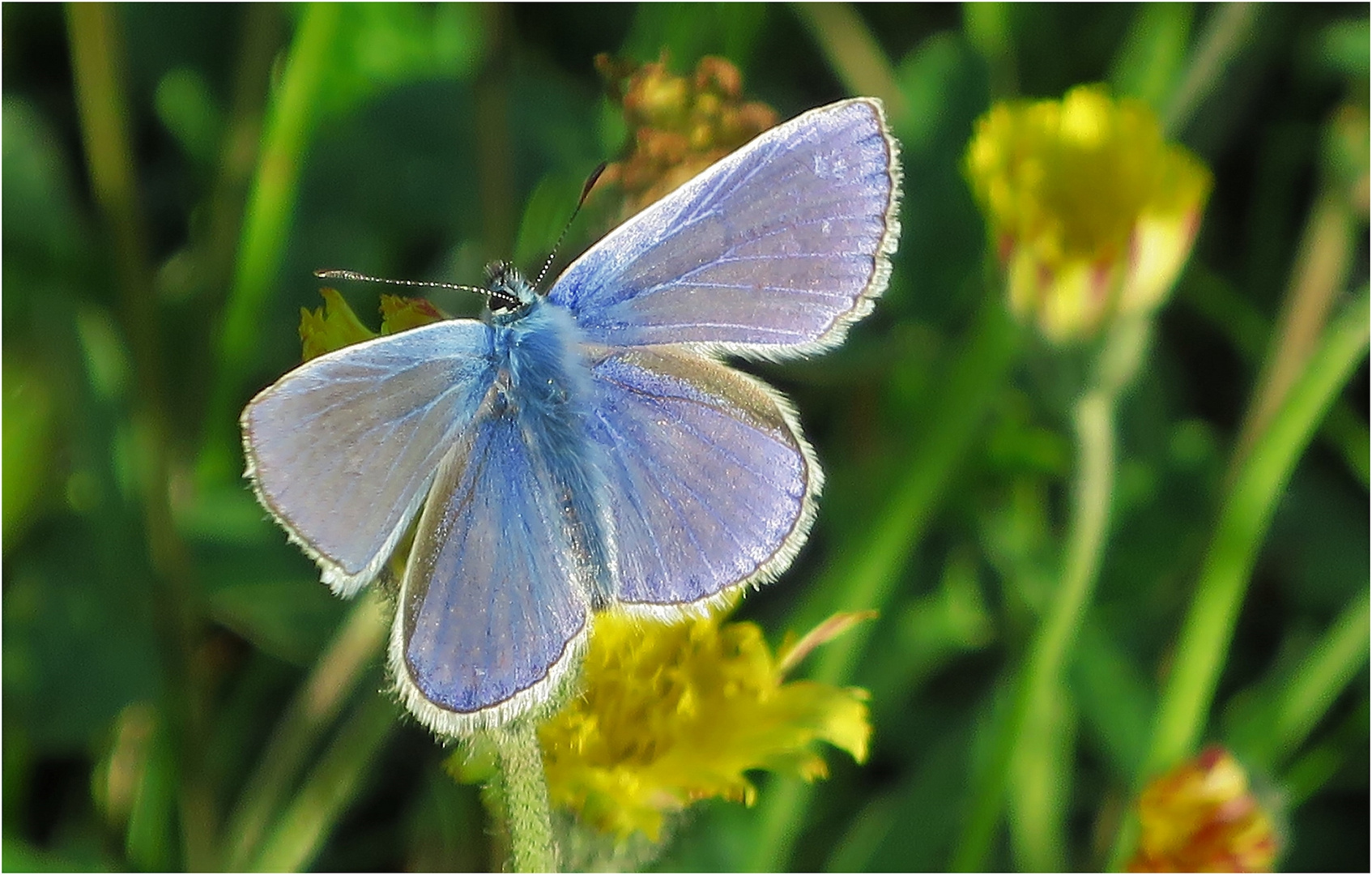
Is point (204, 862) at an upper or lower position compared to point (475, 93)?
lower

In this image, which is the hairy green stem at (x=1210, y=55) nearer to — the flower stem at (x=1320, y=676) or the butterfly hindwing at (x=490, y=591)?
the flower stem at (x=1320, y=676)

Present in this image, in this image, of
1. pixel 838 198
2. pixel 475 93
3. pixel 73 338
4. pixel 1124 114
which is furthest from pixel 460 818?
pixel 1124 114

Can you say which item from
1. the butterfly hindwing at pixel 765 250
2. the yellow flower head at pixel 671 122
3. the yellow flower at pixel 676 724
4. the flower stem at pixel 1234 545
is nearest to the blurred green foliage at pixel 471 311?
the flower stem at pixel 1234 545

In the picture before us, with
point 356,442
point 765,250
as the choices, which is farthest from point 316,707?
point 765,250

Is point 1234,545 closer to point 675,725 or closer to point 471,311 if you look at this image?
point 675,725

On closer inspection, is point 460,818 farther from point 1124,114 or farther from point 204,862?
→ point 1124,114

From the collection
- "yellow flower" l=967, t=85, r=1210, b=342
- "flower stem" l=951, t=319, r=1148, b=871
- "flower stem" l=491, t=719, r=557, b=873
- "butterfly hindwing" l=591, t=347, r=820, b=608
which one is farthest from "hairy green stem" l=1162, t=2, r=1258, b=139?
"flower stem" l=491, t=719, r=557, b=873
